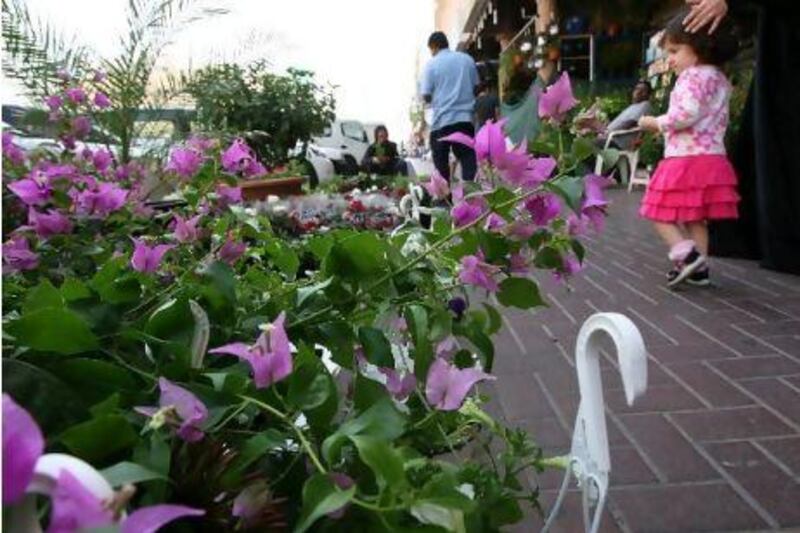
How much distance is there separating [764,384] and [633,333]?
2315 millimetres

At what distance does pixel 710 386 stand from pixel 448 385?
90.9 inches

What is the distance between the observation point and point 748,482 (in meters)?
2.15

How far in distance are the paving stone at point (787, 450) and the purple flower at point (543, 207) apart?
4.97ft

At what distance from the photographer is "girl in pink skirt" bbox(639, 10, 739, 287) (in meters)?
4.58

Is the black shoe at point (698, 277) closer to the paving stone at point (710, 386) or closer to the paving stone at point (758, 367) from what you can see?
the paving stone at point (758, 367)

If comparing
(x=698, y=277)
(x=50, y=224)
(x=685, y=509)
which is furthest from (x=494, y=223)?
(x=698, y=277)

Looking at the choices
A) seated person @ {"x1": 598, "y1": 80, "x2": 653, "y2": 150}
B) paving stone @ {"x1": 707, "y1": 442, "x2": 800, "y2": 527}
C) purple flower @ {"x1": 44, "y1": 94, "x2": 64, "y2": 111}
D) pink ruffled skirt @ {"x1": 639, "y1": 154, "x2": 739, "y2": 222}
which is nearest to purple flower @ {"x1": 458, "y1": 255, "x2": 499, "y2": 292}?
paving stone @ {"x1": 707, "y1": 442, "x2": 800, "y2": 527}

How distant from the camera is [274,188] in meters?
6.20

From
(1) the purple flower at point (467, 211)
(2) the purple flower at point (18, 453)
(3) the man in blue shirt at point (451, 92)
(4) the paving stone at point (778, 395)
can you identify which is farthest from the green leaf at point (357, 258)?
(3) the man in blue shirt at point (451, 92)

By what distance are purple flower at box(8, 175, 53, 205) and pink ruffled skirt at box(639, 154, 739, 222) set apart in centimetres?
377

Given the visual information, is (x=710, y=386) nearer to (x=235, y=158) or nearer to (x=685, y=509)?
(x=685, y=509)

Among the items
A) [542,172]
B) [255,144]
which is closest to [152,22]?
[542,172]

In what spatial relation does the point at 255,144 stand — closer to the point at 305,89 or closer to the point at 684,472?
the point at 305,89

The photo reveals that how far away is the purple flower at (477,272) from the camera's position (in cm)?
103
